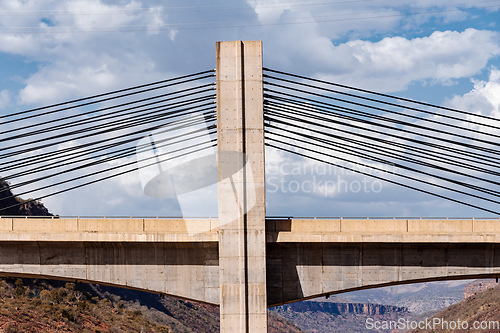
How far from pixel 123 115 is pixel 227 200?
8.29m

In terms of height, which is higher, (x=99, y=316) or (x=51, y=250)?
(x=51, y=250)

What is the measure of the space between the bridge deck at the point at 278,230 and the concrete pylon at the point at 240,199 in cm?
133

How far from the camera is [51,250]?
37469mm

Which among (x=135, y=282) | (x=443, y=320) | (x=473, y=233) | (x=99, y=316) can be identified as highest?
(x=473, y=233)

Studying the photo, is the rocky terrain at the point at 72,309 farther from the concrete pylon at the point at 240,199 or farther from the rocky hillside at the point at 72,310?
the concrete pylon at the point at 240,199

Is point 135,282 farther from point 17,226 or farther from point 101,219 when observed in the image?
point 17,226

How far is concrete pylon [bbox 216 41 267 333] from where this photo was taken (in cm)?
3497

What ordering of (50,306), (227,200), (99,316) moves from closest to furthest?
(227,200)
(50,306)
(99,316)

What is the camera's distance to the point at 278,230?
122ft

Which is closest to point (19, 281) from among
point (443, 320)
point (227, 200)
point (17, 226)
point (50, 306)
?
point (50, 306)

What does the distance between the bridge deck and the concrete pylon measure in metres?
1.33

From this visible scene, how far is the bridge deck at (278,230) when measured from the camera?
36.0 meters

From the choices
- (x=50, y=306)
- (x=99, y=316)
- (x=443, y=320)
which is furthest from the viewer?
(x=443, y=320)

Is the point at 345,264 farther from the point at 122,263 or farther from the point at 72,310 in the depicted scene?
the point at 72,310
